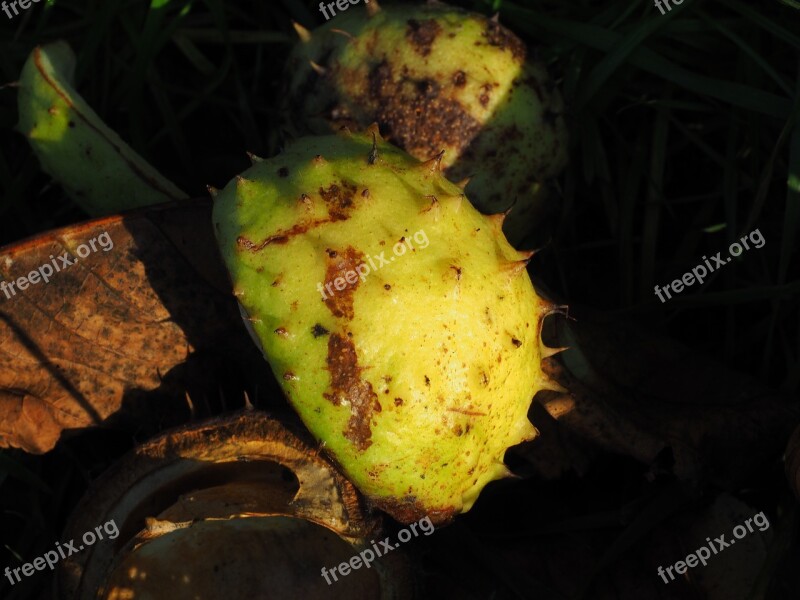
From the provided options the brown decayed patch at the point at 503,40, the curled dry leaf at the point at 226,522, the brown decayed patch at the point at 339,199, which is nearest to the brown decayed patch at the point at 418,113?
the brown decayed patch at the point at 503,40

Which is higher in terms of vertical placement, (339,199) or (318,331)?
(339,199)

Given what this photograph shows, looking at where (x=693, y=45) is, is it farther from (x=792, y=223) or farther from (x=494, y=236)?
(x=494, y=236)

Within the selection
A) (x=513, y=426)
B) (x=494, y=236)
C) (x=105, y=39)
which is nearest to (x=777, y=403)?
(x=513, y=426)

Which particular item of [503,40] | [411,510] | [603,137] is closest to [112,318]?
[411,510]

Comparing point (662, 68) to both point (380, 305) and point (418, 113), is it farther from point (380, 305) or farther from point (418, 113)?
point (380, 305)

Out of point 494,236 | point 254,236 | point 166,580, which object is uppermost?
point 254,236

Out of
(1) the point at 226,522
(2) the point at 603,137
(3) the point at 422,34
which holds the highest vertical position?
(3) the point at 422,34

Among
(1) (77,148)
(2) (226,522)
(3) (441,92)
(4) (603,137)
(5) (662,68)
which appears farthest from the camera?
(4) (603,137)
